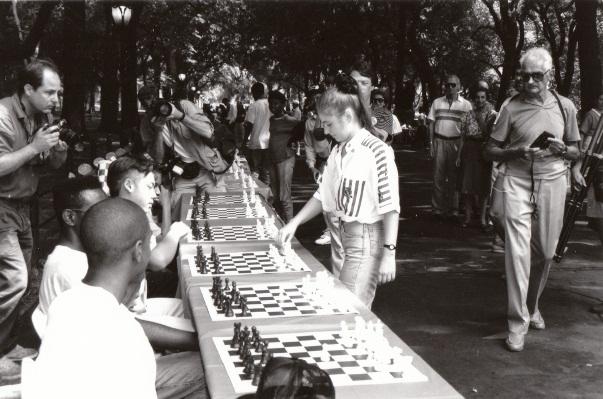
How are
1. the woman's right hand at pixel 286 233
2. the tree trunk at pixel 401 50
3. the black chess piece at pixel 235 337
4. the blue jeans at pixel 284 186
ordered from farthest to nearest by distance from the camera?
1. the tree trunk at pixel 401 50
2. the blue jeans at pixel 284 186
3. the woman's right hand at pixel 286 233
4. the black chess piece at pixel 235 337

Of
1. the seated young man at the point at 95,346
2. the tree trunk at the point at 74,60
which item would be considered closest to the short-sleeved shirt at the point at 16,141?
the seated young man at the point at 95,346

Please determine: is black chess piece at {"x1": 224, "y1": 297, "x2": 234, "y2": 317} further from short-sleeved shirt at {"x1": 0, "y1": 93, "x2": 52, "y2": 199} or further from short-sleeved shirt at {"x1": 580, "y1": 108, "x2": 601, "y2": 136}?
short-sleeved shirt at {"x1": 580, "y1": 108, "x2": 601, "y2": 136}

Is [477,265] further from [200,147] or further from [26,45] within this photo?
[26,45]

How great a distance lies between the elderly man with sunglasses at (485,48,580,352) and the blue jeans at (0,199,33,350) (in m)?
3.31

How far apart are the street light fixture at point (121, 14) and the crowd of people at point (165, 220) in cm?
1095

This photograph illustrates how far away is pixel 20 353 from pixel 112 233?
3.05 m

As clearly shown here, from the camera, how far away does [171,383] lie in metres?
3.85

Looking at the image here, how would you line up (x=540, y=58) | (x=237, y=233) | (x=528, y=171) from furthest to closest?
(x=237, y=233) < (x=528, y=171) < (x=540, y=58)

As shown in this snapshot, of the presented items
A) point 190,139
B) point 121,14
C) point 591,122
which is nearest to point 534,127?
point 591,122

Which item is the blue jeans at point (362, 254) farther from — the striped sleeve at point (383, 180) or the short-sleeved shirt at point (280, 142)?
the short-sleeved shirt at point (280, 142)

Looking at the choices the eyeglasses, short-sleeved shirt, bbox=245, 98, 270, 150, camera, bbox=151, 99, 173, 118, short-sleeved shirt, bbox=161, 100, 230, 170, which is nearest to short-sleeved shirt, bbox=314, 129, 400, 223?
the eyeglasses

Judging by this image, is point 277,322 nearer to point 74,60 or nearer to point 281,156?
point 281,156

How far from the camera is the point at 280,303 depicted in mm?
4008

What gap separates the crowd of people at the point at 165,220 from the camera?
2.43 meters
